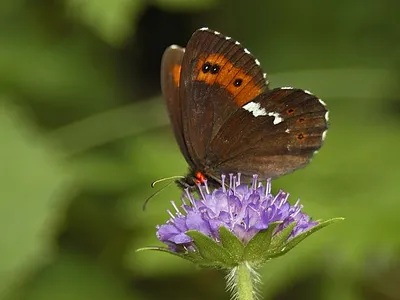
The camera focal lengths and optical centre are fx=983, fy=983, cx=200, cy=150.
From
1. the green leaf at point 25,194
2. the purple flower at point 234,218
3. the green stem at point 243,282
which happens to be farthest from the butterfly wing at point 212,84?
the green leaf at point 25,194

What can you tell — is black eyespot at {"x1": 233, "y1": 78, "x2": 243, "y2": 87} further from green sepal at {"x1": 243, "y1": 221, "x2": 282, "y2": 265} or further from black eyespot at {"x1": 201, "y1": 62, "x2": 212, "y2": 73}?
green sepal at {"x1": 243, "y1": 221, "x2": 282, "y2": 265}

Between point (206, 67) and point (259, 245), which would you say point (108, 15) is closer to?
point (206, 67)

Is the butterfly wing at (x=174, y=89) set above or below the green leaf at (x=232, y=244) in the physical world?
above

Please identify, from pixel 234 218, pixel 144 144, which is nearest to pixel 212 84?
pixel 234 218

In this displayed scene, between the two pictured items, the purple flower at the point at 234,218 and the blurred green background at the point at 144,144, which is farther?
the blurred green background at the point at 144,144

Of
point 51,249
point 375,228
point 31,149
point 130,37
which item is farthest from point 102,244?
point 375,228

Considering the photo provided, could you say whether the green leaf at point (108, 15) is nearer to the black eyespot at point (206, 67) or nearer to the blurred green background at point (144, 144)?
the blurred green background at point (144, 144)
